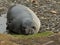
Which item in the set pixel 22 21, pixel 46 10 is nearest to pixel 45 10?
pixel 46 10

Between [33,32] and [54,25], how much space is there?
1401 mm

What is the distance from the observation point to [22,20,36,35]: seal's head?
7.38m

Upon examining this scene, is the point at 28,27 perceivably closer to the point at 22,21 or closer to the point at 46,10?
the point at 22,21

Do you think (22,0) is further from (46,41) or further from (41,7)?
(46,41)

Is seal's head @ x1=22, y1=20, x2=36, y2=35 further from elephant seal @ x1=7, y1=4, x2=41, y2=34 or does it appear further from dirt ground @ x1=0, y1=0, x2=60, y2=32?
dirt ground @ x1=0, y1=0, x2=60, y2=32

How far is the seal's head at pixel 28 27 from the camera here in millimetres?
7375

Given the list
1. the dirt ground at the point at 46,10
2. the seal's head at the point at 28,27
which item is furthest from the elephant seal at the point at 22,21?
the dirt ground at the point at 46,10

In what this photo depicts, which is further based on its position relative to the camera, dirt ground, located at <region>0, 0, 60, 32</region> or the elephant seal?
dirt ground, located at <region>0, 0, 60, 32</region>

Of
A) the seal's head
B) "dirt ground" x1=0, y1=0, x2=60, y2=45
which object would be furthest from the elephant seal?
"dirt ground" x1=0, y1=0, x2=60, y2=45

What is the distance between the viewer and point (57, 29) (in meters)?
8.20

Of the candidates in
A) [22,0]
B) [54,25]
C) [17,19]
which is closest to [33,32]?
[17,19]

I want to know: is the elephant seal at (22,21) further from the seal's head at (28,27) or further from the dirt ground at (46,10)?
the dirt ground at (46,10)

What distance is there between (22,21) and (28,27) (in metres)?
0.30

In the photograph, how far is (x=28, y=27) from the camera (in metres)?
7.39
